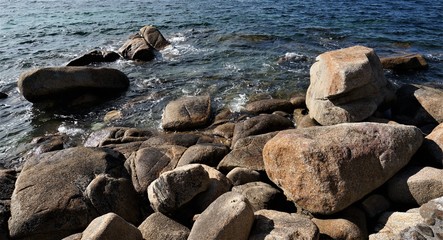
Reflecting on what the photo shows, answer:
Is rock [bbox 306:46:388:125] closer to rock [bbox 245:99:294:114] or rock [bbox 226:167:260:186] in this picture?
rock [bbox 245:99:294:114]

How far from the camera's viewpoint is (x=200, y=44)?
22438mm

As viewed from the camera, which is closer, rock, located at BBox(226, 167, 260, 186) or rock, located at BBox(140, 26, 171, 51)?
rock, located at BBox(226, 167, 260, 186)

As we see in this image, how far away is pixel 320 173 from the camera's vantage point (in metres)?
7.07

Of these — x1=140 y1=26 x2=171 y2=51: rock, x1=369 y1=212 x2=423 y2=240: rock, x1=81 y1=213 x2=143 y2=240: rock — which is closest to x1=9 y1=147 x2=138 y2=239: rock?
x1=81 y1=213 x2=143 y2=240: rock

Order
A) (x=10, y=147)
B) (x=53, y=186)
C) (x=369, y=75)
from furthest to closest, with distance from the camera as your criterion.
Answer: (x=10, y=147) → (x=369, y=75) → (x=53, y=186)

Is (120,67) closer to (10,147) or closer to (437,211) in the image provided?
(10,147)

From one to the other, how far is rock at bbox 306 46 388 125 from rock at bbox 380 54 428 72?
5946mm

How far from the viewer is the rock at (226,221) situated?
6.19 m

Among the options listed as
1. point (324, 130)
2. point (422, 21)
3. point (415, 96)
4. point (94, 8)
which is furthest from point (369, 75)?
point (94, 8)

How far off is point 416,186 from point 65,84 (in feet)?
44.2

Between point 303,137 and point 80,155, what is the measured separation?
567cm

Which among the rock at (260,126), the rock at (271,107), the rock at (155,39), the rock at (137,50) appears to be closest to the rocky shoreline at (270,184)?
the rock at (260,126)

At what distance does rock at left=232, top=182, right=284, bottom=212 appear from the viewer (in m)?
7.80

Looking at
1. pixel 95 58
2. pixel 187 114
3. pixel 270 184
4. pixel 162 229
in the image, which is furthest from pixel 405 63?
pixel 95 58
